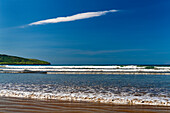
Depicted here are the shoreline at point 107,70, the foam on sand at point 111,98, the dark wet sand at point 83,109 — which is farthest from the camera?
the shoreline at point 107,70

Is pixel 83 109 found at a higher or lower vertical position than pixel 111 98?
lower

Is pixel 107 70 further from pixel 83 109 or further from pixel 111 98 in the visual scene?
pixel 83 109

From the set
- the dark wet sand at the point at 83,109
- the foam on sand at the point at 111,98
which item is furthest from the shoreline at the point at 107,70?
the dark wet sand at the point at 83,109

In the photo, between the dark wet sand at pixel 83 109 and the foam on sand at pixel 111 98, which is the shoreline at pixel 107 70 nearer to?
the foam on sand at pixel 111 98

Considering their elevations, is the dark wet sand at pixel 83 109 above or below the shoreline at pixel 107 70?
below

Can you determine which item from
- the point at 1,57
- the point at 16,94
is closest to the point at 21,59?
the point at 1,57

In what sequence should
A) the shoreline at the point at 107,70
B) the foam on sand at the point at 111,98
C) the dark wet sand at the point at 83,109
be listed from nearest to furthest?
the dark wet sand at the point at 83,109 < the foam on sand at the point at 111,98 < the shoreline at the point at 107,70

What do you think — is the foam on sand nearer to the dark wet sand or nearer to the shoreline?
the dark wet sand

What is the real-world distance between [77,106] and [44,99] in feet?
7.88

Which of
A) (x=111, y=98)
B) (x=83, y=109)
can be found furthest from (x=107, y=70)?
(x=83, y=109)

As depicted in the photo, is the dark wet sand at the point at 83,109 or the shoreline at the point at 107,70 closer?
the dark wet sand at the point at 83,109

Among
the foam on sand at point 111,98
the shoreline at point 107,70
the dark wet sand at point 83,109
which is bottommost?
the dark wet sand at point 83,109

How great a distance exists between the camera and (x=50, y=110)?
7.28m

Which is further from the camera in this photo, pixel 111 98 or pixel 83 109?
pixel 111 98
